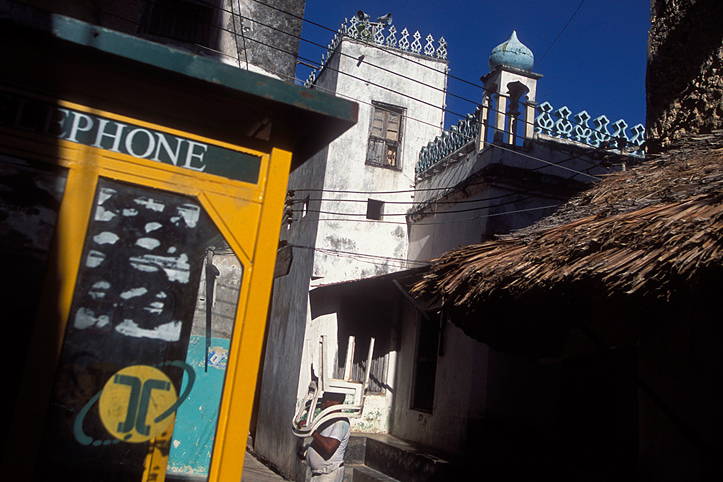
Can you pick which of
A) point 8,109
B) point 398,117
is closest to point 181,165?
point 8,109

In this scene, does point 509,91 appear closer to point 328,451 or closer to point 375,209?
point 375,209

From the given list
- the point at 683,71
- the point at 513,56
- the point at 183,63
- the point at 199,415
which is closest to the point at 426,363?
the point at 513,56

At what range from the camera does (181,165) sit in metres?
2.66

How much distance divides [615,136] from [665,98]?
13.2 ft

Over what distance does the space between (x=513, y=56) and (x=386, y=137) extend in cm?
345

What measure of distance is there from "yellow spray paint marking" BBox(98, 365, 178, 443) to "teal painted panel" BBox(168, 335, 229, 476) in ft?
0.31

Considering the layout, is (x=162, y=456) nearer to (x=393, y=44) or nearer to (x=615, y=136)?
(x=615, y=136)

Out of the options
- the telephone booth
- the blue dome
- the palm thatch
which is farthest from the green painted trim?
the blue dome

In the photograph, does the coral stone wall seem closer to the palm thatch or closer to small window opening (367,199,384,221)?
the palm thatch

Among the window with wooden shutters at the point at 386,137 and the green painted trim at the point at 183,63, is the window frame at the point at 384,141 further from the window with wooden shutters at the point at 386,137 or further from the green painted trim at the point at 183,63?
the green painted trim at the point at 183,63

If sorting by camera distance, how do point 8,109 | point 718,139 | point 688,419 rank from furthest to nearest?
point 718,139, point 688,419, point 8,109

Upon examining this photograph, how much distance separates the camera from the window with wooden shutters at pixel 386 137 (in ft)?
41.6

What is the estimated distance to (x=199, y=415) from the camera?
2.64m

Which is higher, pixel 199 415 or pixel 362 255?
pixel 362 255
